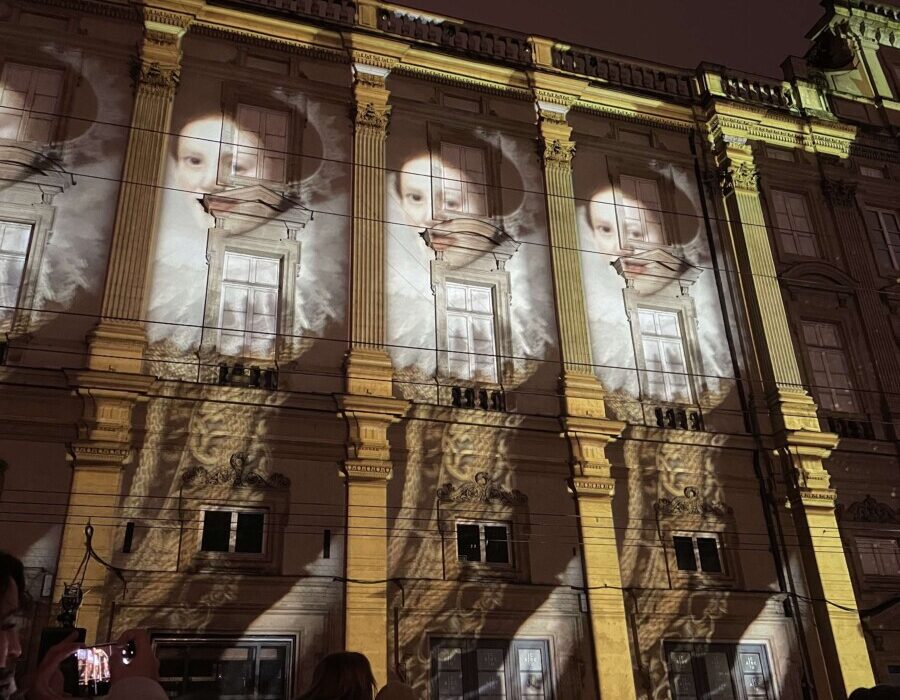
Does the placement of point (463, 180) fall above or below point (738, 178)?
below

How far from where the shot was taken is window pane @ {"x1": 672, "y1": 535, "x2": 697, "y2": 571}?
13.8m

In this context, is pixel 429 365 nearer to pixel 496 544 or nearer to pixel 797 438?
pixel 496 544

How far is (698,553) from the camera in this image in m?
14.0

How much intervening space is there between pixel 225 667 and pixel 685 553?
24.8 feet

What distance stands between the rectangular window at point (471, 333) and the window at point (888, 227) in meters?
9.59

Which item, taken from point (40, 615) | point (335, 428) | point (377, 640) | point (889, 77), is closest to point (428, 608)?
point (377, 640)

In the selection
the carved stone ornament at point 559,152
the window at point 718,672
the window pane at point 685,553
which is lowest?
the window at point 718,672

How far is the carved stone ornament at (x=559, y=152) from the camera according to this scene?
54.0 feet

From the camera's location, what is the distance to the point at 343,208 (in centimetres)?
1462

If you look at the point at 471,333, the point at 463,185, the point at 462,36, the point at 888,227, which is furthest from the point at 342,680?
the point at 888,227

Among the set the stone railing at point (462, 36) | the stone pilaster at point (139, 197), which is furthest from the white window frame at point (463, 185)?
the stone pilaster at point (139, 197)

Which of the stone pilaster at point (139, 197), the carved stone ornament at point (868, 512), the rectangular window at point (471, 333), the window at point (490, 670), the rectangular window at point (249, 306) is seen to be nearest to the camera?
the window at point (490, 670)

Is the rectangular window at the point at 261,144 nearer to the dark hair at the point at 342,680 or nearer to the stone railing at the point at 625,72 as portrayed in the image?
the stone railing at the point at 625,72

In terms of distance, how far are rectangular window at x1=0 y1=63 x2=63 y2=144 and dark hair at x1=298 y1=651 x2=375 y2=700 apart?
12.2 m
